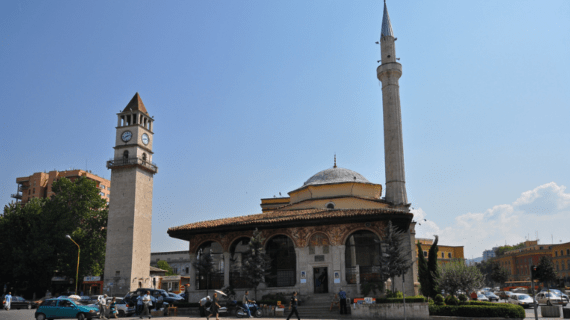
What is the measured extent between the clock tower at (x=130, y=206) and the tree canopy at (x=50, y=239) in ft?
10.5

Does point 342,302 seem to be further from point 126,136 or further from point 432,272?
point 126,136

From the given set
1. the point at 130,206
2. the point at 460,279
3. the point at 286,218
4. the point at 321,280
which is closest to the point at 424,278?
the point at 460,279

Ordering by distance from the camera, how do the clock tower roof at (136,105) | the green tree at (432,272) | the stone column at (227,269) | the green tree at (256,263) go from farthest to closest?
the clock tower roof at (136,105) → the stone column at (227,269) → the green tree at (432,272) → the green tree at (256,263)

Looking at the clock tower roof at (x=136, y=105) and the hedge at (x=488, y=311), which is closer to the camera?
the hedge at (x=488, y=311)

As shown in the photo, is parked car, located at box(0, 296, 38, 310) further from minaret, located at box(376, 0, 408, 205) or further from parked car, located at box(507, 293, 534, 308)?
parked car, located at box(507, 293, 534, 308)

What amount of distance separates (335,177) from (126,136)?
24.1m

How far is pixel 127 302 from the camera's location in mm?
25469

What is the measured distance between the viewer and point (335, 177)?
32188mm

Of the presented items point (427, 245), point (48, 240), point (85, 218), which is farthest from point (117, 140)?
point (427, 245)

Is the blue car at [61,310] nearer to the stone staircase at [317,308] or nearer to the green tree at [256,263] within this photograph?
the green tree at [256,263]

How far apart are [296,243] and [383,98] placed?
→ 14545 mm

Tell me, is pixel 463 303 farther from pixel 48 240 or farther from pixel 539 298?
pixel 48 240

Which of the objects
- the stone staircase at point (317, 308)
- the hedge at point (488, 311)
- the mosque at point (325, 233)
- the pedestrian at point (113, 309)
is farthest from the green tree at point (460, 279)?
the pedestrian at point (113, 309)

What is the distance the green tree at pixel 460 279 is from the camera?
23.0 metres
